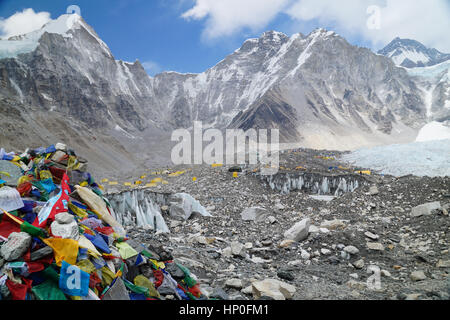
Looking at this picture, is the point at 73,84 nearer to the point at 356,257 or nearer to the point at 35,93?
the point at 35,93

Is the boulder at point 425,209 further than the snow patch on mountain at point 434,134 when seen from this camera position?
No

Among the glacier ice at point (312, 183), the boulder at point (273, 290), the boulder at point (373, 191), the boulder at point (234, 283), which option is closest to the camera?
the boulder at point (273, 290)

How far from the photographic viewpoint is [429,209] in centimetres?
884

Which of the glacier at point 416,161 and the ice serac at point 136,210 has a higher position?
the glacier at point 416,161

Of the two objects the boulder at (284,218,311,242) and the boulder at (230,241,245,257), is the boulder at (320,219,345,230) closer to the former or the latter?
the boulder at (284,218,311,242)

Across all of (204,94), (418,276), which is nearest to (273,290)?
(418,276)

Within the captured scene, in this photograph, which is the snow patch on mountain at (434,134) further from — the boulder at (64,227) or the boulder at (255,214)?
the boulder at (64,227)

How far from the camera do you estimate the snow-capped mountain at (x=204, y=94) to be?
236 ft

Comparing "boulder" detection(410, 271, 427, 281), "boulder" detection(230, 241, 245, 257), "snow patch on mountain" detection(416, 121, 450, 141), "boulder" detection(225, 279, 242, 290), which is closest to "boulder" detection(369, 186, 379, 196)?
"boulder" detection(410, 271, 427, 281)

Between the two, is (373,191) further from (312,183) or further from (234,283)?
(234,283)

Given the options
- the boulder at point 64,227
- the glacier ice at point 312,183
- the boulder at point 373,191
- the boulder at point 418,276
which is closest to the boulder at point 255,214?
the boulder at point 373,191

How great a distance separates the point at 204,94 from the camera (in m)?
150

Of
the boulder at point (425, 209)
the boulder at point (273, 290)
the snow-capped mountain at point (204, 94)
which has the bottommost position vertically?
the boulder at point (273, 290)
